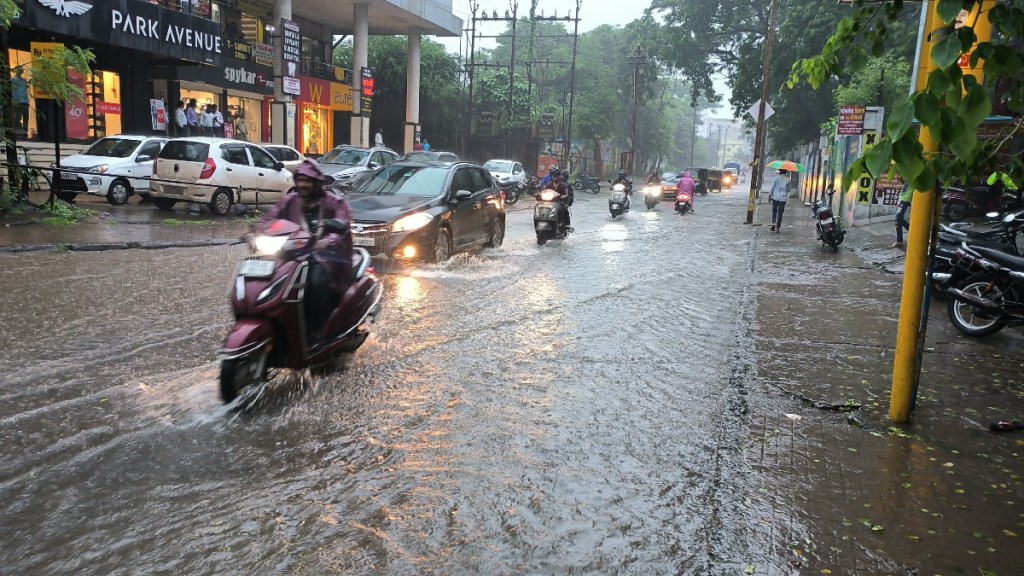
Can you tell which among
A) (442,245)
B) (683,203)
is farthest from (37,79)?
(683,203)

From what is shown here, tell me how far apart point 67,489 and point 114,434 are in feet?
2.40

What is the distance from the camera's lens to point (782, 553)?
3463 mm

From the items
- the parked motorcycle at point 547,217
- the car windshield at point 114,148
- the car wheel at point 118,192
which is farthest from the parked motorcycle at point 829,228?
the car windshield at point 114,148

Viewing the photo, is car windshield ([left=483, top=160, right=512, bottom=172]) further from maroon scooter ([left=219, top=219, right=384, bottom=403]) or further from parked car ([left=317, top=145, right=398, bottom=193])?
maroon scooter ([left=219, top=219, right=384, bottom=403])

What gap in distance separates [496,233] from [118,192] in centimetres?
Answer: 915

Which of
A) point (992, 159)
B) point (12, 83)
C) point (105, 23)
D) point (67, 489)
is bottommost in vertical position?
point (67, 489)

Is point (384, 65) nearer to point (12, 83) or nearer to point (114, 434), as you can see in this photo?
point (12, 83)

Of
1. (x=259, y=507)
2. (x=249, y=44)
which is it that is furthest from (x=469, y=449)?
(x=249, y=44)

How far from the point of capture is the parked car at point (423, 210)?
1043 centimetres

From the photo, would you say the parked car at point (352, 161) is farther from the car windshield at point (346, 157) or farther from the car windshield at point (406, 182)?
the car windshield at point (406, 182)

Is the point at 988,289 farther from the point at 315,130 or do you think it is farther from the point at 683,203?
the point at 315,130

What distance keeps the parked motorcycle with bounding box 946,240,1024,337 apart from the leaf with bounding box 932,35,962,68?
5.89 m

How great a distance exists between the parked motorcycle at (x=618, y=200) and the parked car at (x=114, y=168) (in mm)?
12927

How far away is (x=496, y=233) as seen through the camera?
14.1 meters
